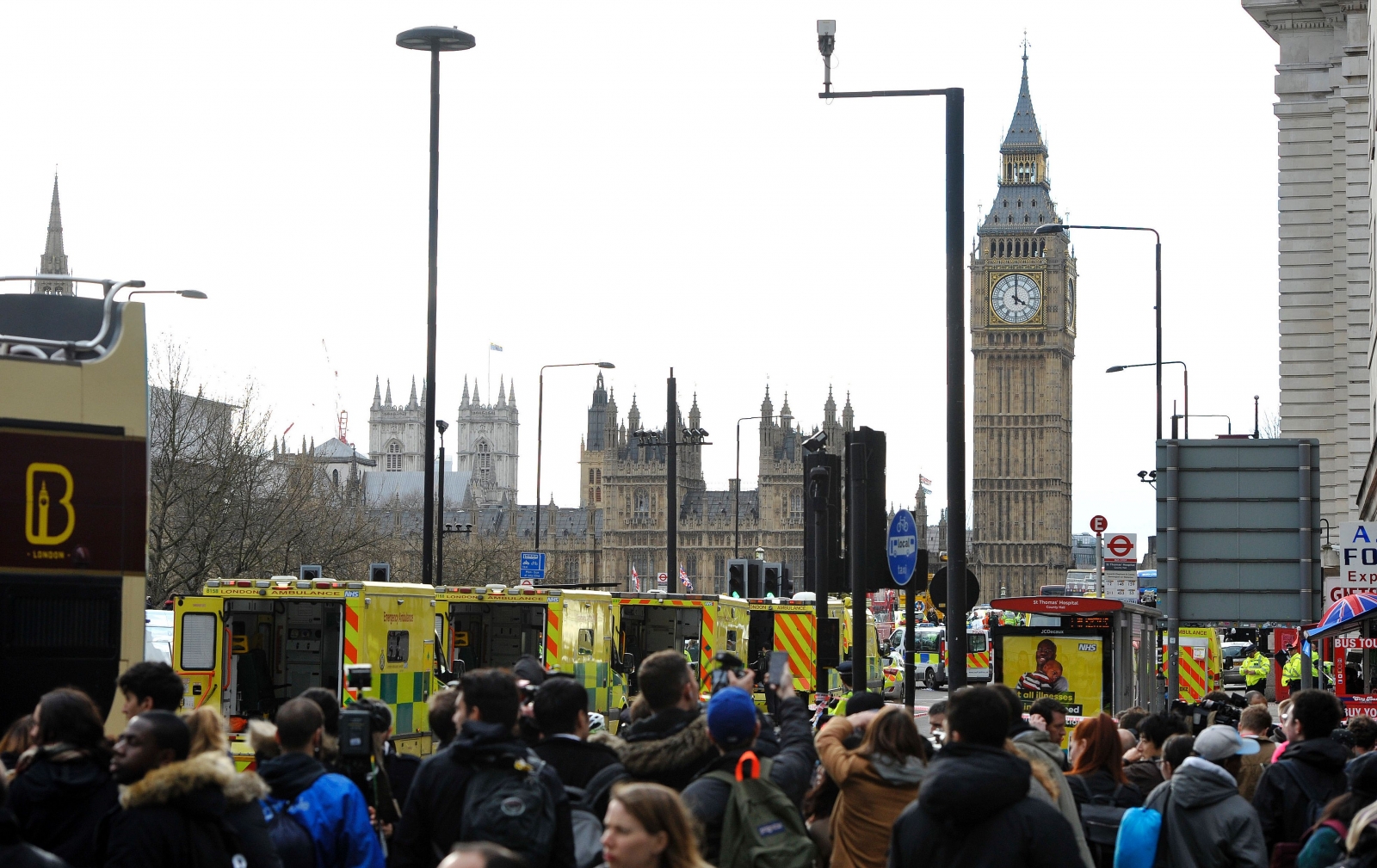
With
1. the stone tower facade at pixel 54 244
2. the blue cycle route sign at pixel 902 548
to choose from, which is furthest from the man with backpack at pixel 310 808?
the stone tower facade at pixel 54 244

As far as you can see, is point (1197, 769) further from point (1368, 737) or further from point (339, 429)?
point (339, 429)

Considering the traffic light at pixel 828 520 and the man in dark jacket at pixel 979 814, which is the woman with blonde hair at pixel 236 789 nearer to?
the man in dark jacket at pixel 979 814

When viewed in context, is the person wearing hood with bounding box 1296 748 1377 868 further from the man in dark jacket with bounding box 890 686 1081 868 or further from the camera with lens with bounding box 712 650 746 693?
the camera with lens with bounding box 712 650 746 693

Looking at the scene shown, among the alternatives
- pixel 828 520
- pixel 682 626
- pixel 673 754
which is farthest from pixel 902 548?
pixel 682 626

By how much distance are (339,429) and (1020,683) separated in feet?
582

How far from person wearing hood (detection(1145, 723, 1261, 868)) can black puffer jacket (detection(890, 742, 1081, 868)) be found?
1865mm

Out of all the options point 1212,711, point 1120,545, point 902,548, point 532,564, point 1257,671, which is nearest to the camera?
point 1212,711

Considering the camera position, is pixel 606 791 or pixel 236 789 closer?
pixel 236 789

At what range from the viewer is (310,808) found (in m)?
6.18

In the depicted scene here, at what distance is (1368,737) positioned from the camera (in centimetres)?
926

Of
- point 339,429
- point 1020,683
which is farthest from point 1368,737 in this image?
point 339,429

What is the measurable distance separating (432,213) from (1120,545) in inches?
548

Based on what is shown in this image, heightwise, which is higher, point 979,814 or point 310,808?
point 979,814

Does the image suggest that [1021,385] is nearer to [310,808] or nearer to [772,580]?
[772,580]
